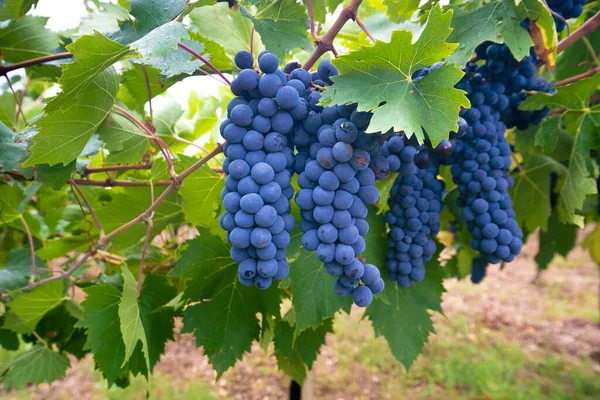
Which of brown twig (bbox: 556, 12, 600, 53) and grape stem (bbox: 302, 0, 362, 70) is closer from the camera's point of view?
grape stem (bbox: 302, 0, 362, 70)

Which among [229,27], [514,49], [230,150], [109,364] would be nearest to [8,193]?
[109,364]

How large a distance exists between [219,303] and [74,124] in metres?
0.49

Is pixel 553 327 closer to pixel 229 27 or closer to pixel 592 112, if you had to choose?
pixel 592 112

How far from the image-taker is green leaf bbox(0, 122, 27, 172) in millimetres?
845

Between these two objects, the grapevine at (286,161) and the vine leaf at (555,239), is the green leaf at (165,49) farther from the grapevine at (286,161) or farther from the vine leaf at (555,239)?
the vine leaf at (555,239)

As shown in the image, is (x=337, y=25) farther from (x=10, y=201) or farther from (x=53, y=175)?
(x=10, y=201)

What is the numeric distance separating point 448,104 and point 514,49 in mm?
296

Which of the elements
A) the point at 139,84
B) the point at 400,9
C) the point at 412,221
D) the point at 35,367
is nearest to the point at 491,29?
the point at 400,9

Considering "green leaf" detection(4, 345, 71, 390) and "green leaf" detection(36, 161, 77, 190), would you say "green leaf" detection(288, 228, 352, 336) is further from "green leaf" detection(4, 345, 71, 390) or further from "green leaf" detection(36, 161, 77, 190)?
"green leaf" detection(4, 345, 71, 390)

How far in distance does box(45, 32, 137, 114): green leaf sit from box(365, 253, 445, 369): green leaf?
75cm

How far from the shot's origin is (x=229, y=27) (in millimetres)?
1081

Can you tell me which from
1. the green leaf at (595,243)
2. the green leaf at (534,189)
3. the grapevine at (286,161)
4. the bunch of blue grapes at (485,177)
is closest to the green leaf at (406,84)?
the grapevine at (286,161)

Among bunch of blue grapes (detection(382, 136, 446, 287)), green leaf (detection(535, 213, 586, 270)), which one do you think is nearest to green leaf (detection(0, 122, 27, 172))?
bunch of blue grapes (detection(382, 136, 446, 287))

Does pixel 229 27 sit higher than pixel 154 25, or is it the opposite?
pixel 154 25
